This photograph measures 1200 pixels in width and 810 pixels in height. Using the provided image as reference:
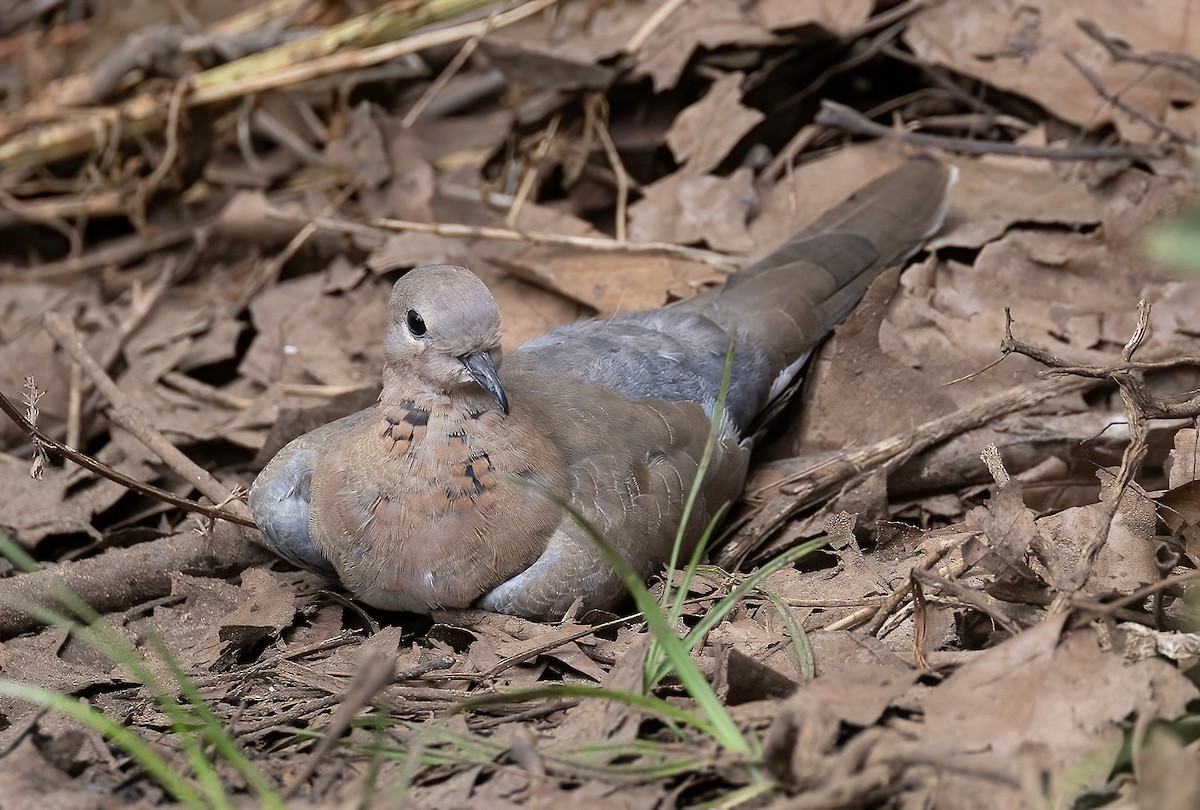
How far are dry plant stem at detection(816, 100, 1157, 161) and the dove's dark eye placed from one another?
2438mm

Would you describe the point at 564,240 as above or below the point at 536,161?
below

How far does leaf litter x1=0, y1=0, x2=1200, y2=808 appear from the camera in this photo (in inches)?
96.7

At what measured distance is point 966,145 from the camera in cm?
484

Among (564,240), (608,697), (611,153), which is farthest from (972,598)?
(611,153)

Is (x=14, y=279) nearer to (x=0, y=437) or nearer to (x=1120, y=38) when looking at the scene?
(x=0, y=437)

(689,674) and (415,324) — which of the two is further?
(415,324)

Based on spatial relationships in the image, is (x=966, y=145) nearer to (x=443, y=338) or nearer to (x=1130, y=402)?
(x=1130, y=402)

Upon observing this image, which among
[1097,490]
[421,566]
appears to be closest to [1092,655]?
[1097,490]

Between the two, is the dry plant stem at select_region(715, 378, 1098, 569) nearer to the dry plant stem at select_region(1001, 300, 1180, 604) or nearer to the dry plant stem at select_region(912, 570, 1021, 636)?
the dry plant stem at select_region(1001, 300, 1180, 604)

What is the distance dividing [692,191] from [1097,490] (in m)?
2.11

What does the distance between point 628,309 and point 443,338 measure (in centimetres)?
153

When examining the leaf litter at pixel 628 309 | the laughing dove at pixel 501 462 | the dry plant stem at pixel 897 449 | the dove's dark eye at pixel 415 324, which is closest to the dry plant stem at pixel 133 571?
the leaf litter at pixel 628 309

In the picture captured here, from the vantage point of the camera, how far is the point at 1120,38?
4859 mm

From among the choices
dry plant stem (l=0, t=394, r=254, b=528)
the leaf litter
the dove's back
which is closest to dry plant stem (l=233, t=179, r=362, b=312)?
the leaf litter
